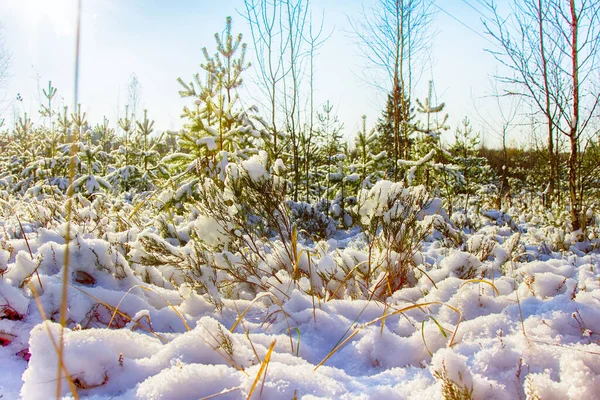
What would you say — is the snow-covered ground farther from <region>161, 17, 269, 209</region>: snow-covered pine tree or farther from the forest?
<region>161, 17, 269, 209</region>: snow-covered pine tree

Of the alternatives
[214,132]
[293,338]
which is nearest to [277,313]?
[293,338]

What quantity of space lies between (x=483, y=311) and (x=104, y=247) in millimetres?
2019

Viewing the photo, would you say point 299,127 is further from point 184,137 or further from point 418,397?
point 418,397

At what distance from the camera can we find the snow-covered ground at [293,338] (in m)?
1.02

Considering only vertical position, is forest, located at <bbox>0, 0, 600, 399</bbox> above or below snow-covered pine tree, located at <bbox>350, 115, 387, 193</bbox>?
below

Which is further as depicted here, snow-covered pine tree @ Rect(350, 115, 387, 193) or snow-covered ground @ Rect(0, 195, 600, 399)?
snow-covered pine tree @ Rect(350, 115, 387, 193)

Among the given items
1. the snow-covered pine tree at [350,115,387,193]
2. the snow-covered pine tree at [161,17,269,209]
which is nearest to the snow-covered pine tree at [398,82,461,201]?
the snow-covered pine tree at [350,115,387,193]

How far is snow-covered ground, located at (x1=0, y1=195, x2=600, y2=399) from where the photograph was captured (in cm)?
102

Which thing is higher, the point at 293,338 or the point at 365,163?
the point at 365,163

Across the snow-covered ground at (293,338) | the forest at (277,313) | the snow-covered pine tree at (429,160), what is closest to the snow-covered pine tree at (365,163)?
the snow-covered pine tree at (429,160)

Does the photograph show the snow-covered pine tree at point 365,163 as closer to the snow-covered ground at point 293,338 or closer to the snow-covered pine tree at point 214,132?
the snow-covered pine tree at point 214,132

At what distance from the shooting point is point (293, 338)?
1.55 metres

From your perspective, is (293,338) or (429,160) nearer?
(293,338)

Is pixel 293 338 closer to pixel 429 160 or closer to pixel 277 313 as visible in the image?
pixel 277 313
